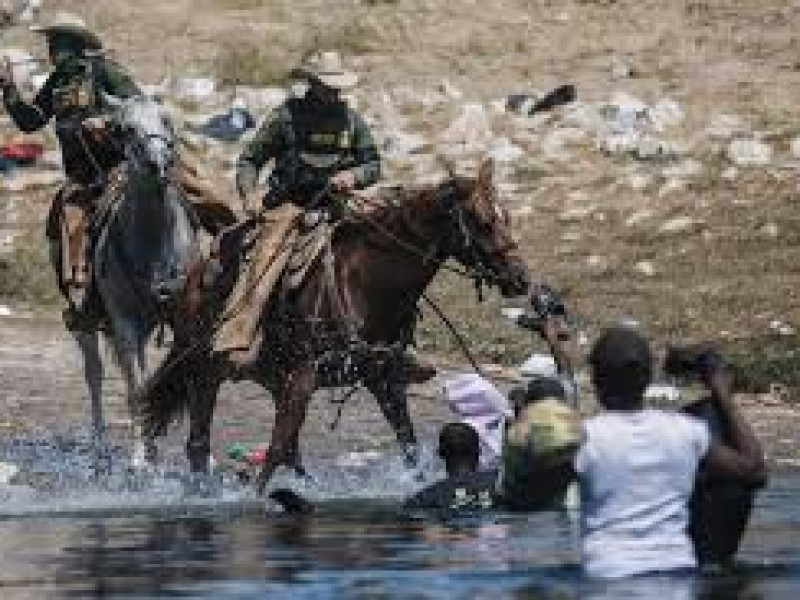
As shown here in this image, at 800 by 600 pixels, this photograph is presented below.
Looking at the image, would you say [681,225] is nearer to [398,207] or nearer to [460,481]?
[398,207]

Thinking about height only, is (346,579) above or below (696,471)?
below

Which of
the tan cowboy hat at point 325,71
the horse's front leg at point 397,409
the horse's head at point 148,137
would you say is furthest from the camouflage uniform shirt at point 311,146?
the horse's front leg at point 397,409

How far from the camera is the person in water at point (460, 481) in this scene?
14.3 meters

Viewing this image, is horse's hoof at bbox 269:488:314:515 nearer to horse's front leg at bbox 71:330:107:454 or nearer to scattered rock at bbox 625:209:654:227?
horse's front leg at bbox 71:330:107:454

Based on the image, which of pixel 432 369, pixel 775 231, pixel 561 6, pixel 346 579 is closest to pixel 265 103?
pixel 561 6

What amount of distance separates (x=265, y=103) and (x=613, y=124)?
379cm

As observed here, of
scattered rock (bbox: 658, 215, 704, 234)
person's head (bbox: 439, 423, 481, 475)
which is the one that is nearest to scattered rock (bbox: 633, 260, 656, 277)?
scattered rock (bbox: 658, 215, 704, 234)

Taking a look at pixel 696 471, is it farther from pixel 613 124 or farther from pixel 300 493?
pixel 613 124

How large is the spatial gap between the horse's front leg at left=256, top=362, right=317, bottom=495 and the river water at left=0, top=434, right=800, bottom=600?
Answer: 0.21 metres

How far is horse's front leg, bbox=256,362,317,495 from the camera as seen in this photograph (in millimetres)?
16141

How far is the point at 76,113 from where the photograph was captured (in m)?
18.9

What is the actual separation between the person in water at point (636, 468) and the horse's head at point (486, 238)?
6.23m

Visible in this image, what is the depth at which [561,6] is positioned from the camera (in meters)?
32.5

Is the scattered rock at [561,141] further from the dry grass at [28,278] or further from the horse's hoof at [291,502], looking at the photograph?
the horse's hoof at [291,502]
